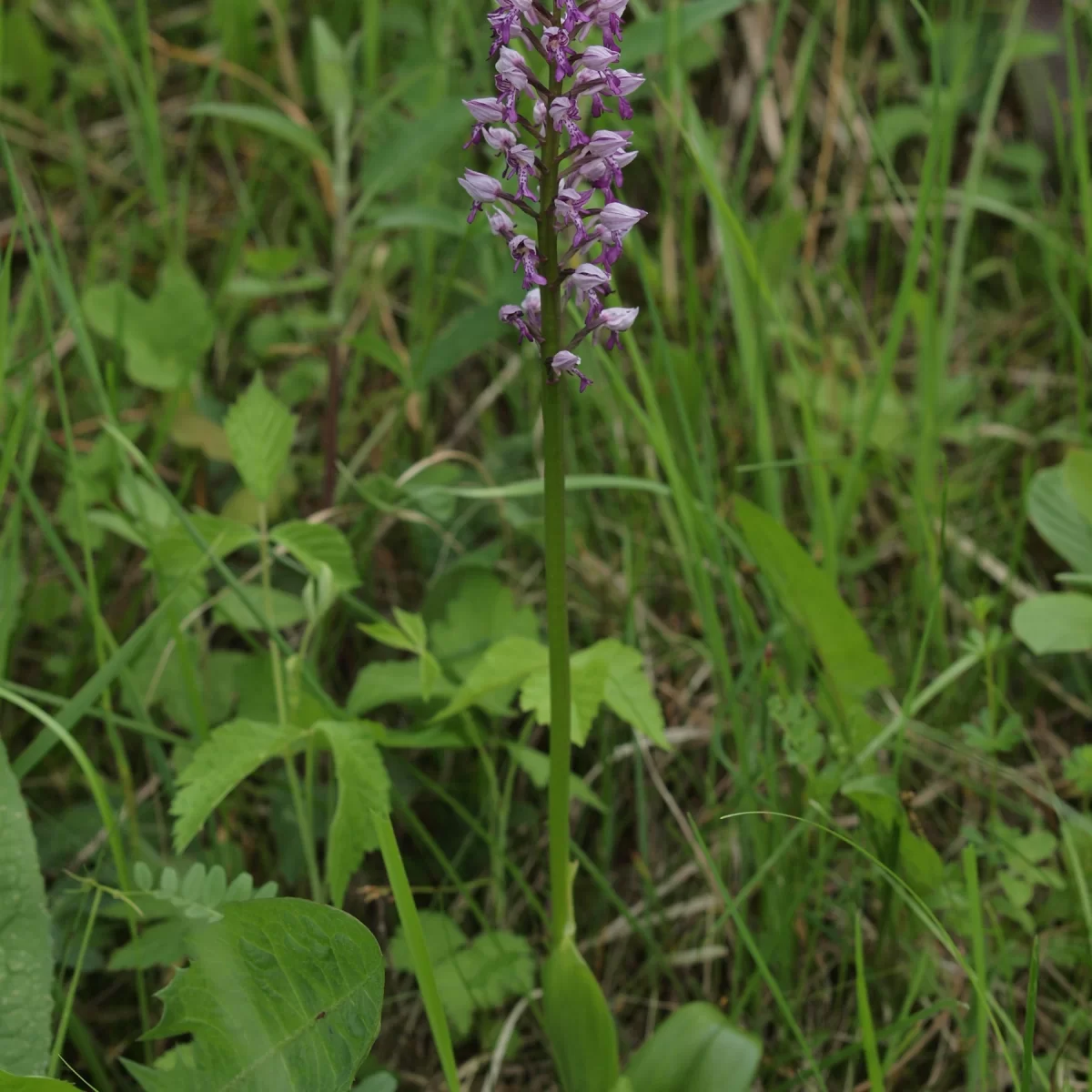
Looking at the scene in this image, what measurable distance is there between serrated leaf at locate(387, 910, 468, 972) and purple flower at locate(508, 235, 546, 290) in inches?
44.2

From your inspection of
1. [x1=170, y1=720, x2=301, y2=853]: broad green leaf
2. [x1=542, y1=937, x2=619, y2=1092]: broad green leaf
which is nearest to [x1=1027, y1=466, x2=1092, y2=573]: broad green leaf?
[x1=542, y1=937, x2=619, y2=1092]: broad green leaf

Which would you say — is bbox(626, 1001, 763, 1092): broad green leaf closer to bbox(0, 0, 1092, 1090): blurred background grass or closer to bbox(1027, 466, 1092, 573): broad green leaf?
bbox(0, 0, 1092, 1090): blurred background grass

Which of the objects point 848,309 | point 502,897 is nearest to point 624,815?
point 502,897

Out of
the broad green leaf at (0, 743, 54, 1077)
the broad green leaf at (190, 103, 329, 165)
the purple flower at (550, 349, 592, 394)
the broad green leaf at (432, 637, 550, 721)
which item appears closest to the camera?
the purple flower at (550, 349, 592, 394)

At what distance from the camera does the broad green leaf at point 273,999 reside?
4.78 ft

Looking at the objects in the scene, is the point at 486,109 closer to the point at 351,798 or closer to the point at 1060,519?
the point at 351,798

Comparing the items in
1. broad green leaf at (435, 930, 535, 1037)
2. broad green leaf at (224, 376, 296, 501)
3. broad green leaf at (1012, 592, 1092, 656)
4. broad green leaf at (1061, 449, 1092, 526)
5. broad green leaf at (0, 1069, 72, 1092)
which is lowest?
broad green leaf at (435, 930, 535, 1037)

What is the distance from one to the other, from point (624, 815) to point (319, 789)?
60cm

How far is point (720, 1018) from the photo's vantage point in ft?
5.44

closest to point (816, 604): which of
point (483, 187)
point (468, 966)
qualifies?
point (468, 966)

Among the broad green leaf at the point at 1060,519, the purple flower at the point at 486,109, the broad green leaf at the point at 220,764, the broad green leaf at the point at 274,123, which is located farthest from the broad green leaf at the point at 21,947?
the broad green leaf at the point at 1060,519

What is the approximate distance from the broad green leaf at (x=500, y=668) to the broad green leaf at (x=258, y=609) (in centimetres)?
46

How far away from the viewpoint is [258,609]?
2.29 m

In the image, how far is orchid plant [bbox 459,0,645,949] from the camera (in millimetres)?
1371
